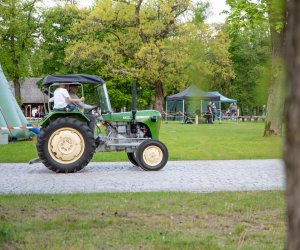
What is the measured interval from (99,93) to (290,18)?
12131 mm

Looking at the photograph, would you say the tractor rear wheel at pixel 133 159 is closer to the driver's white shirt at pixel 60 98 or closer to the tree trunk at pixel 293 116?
the driver's white shirt at pixel 60 98

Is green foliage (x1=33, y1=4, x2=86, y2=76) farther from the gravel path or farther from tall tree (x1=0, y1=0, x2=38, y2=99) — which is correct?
the gravel path

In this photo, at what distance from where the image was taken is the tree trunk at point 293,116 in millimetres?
1160

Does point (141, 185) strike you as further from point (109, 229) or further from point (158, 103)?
point (158, 103)

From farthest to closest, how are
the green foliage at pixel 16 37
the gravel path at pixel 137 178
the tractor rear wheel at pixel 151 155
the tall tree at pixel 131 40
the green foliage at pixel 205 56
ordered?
the tall tree at pixel 131 40 → the green foliage at pixel 16 37 → the tractor rear wheel at pixel 151 155 → the gravel path at pixel 137 178 → the green foliage at pixel 205 56

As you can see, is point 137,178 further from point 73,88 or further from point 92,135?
point 73,88

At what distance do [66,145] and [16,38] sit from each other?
40.3 meters

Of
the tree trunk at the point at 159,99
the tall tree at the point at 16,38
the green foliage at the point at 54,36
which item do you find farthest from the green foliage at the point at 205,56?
the tree trunk at the point at 159,99

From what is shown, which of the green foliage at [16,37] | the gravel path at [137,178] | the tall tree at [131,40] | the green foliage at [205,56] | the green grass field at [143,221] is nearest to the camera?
the green foliage at [205,56]

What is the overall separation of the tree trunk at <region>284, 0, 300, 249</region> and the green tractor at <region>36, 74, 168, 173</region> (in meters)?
10.7

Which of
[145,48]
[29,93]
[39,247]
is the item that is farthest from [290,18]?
[29,93]

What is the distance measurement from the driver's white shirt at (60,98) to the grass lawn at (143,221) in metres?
4.32

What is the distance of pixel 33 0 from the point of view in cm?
5247

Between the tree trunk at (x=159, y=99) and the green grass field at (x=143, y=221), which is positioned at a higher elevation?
the tree trunk at (x=159, y=99)
